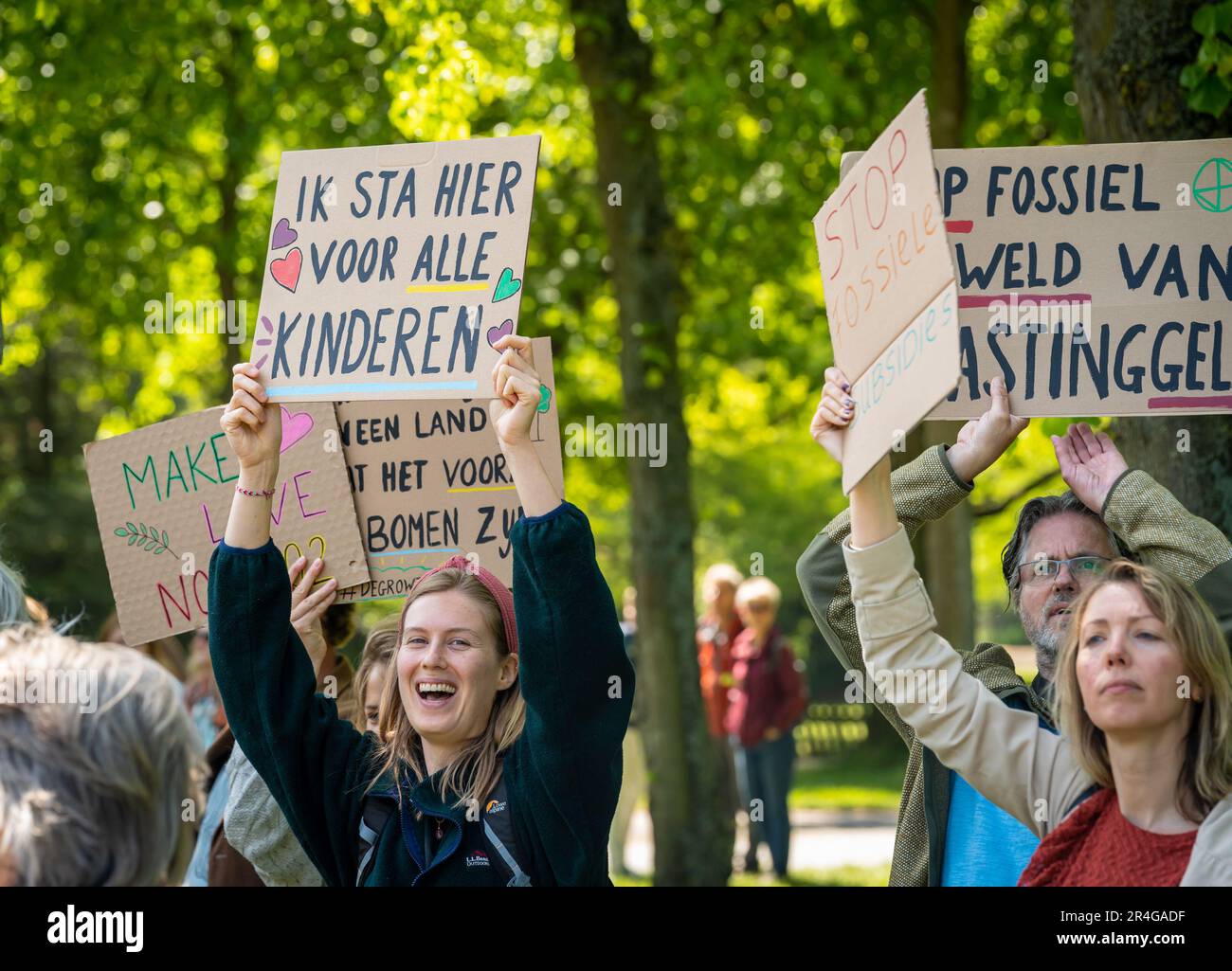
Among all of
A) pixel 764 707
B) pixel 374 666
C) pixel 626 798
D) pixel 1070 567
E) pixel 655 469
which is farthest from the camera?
pixel 626 798

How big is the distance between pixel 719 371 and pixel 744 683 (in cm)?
427

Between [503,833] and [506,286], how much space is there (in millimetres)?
1241

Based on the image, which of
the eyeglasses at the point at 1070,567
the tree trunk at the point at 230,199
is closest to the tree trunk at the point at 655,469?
the tree trunk at the point at 230,199

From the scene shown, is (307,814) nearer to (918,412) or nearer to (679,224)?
(918,412)

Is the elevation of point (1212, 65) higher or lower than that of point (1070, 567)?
higher

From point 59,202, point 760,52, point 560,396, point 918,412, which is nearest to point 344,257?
point 918,412

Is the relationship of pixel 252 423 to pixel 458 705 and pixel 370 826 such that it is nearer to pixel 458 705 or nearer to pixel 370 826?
pixel 458 705

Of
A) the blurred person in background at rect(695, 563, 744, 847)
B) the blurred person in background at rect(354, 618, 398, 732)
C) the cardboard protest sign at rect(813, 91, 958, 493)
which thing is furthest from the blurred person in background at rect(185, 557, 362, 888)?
the blurred person in background at rect(695, 563, 744, 847)

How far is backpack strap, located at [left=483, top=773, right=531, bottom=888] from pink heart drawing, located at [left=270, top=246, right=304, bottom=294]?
1.33 meters

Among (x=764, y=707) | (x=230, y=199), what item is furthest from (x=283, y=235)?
(x=230, y=199)

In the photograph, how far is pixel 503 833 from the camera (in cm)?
327

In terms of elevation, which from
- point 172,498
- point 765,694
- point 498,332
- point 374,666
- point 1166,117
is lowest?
point 374,666

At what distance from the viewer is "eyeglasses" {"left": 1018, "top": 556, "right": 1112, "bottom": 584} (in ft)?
11.6

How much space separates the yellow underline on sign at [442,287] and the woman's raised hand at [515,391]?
0.22 m
